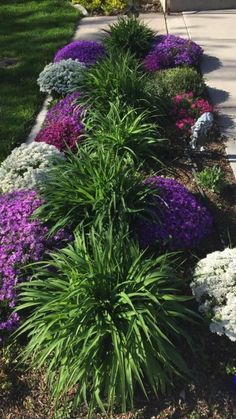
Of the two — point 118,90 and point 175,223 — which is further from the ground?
point 118,90

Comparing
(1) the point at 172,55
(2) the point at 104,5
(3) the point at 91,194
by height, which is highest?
(2) the point at 104,5

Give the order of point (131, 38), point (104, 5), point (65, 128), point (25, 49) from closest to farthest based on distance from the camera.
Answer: point (65, 128) → point (131, 38) → point (25, 49) → point (104, 5)

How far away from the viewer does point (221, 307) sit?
3092 mm

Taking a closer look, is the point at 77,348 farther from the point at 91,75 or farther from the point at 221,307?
the point at 91,75

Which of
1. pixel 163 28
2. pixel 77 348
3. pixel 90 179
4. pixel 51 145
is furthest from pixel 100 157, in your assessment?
pixel 163 28

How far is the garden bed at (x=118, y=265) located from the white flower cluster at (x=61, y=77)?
0.65 meters

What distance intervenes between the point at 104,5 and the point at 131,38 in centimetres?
272

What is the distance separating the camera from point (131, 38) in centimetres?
664

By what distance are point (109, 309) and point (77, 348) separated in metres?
0.28

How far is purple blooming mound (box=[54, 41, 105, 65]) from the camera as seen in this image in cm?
640

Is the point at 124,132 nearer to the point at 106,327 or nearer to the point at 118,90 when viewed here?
the point at 118,90

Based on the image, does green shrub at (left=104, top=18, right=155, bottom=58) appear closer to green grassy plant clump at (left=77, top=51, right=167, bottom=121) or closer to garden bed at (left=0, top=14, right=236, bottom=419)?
green grassy plant clump at (left=77, top=51, right=167, bottom=121)

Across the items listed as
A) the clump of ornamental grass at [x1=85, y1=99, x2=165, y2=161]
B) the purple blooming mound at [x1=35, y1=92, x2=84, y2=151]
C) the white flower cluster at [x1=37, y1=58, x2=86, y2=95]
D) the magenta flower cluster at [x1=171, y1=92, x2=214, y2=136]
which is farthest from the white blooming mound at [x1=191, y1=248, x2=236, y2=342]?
the white flower cluster at [x1=37, y1=58, x2=86, y2=95]

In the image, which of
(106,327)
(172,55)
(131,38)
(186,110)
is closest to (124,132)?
(186,110)
